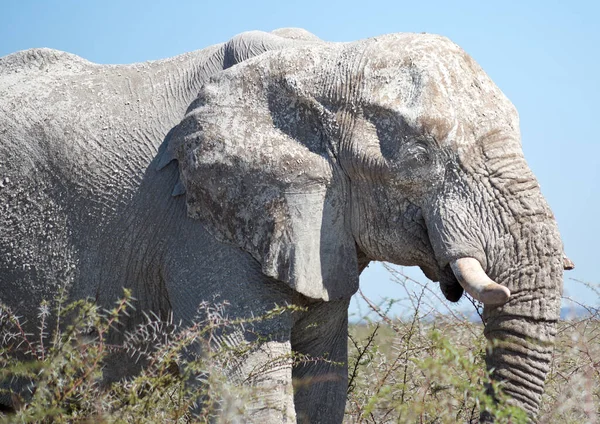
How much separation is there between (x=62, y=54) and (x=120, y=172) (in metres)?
1.11

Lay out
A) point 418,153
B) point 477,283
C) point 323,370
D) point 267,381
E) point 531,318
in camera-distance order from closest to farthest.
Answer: point 477,283 → point 531,318 → point 418,153 → point 267,381 → point 323,370

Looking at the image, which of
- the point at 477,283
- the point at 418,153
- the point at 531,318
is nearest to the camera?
the point at 477,283

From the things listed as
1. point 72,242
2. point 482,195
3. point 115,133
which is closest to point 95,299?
point 72,242

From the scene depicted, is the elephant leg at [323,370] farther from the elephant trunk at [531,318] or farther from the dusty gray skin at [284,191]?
the elephant trunk at [531,318]

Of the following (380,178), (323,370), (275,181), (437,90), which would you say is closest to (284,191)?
(275,181)

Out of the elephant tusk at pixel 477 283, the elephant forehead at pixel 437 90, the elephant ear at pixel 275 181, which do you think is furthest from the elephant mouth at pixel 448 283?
the elephant forehead at pixel 437 90

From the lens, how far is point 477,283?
4797 mm

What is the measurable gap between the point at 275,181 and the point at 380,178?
0.47 m

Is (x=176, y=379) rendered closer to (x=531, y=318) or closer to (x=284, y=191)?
(x=284, y=191)

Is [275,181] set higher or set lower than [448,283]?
higher

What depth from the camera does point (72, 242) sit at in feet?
19.2

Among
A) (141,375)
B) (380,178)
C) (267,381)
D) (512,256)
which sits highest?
(380,178)

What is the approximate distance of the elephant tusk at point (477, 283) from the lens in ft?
15.5

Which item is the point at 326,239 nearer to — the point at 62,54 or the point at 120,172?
the point at 120,172
